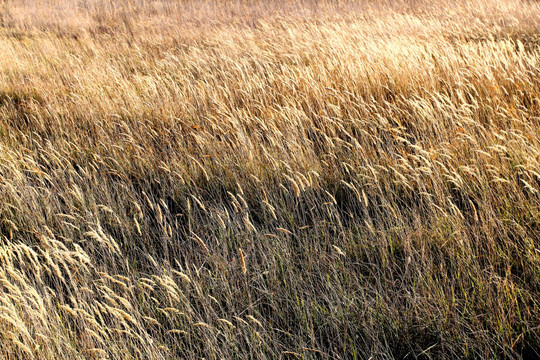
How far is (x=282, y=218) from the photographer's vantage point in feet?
8.43

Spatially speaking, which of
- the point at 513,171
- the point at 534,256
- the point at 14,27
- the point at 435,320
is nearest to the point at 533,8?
the point at 513,171

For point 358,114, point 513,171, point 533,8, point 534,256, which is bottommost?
point 534,256

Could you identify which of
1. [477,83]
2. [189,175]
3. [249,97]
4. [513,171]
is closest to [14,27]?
[249,97]

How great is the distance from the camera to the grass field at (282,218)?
1.85 m

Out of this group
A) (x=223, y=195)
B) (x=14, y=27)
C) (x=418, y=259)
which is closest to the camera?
(x=418, y=259)

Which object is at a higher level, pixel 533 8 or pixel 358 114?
pixel 533 8

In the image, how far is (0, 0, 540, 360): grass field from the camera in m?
1.85

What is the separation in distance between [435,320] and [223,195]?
176 centimetres

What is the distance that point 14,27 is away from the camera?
11.1m

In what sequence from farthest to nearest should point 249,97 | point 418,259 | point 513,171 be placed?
point 249,97 < point 513,171 < point 418,259

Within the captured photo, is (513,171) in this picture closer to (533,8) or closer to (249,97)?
(249,97)

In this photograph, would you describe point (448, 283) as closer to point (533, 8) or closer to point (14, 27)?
point (533, 8)

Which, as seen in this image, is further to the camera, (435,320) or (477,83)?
(477,83)

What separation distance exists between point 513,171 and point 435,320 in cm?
139
